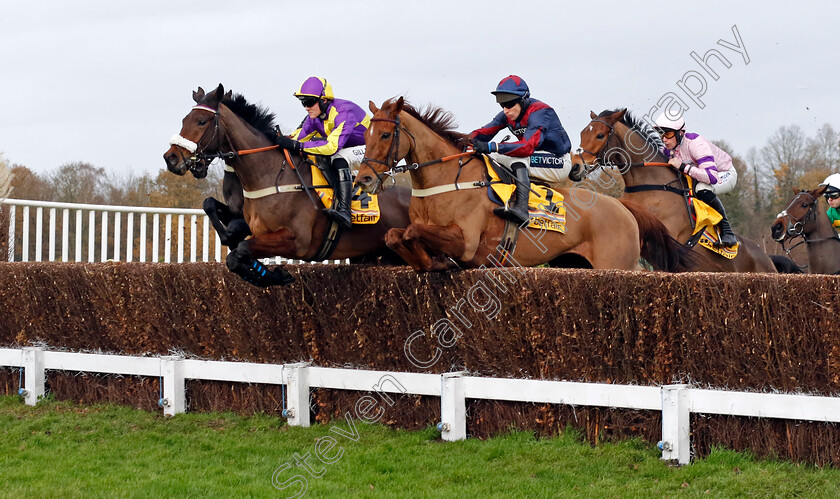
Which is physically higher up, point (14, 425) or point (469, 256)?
point (469, 256)

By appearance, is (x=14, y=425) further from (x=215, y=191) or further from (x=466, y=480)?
(x=215, y=191)

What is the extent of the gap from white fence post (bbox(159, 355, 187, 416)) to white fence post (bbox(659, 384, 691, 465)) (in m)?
3.66

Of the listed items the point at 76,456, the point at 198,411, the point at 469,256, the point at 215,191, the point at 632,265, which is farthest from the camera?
the point at 215,191

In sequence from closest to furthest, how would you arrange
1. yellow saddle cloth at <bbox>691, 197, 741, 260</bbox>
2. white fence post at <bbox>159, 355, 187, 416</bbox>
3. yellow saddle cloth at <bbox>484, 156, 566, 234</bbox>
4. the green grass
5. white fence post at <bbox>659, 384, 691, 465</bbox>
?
the green grass → white fence post at <bbox>659, 384, 691, 465</bbox> → yellow saddle cloth at <bbox>484, 156, 566, 234</bbox> → white fence post at <bbox>159, 355, 187, 416</bbox> → yellow saddle cloth at <bbox>691, 197, 741, 260</bbox>

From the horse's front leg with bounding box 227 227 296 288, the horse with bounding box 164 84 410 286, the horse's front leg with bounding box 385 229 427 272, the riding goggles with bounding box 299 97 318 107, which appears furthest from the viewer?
the riding goggles with bounding box 299 97 318 107

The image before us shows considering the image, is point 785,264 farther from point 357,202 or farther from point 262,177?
point 262,177

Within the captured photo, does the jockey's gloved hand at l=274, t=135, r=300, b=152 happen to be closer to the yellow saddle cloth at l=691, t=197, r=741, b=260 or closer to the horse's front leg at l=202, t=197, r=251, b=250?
the horse's front leg at l=202, t=197, r=251, b=250

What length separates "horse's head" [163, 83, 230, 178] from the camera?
6.45 metres

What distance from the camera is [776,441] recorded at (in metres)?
4.84

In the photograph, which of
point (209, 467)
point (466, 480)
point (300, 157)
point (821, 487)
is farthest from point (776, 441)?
point (300, 157)

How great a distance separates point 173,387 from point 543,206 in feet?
10.2

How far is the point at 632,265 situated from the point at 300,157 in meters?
2.81

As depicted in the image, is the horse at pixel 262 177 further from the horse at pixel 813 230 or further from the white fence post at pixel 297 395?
the horse at pixel 813 230

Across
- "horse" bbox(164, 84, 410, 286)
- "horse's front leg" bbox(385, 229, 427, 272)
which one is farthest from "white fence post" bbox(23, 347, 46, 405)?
"horse's front leg" bbox(385, 229, 427, 272)
